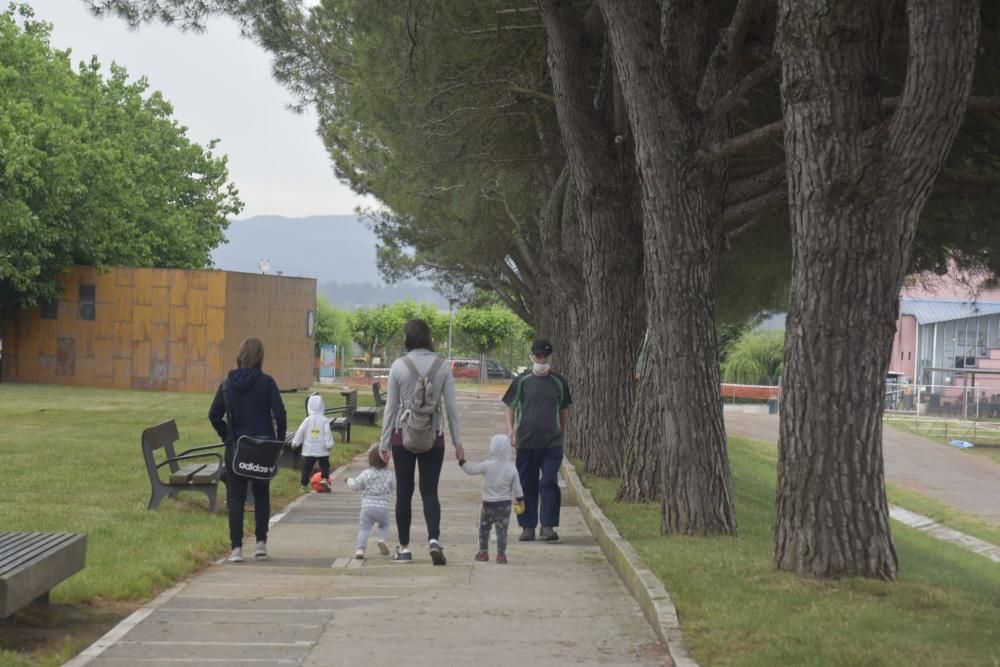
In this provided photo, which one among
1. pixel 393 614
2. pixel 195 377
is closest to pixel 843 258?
pixel 393 614

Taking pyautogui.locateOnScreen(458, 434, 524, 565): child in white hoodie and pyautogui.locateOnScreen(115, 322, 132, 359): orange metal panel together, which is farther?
pyautogui.locateOnScreen(115, 322, 132, 359): orange metal panel

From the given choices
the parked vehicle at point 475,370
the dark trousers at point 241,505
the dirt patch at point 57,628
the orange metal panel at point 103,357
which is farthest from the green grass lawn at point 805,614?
the parked vehicle at point 475,370

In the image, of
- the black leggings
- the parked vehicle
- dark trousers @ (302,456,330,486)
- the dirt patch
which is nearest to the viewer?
the dirt patch

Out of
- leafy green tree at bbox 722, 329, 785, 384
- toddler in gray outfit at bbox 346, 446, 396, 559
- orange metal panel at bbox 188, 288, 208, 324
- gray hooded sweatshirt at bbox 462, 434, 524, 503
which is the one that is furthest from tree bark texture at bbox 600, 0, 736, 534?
leafy green tree at bbox 722, 329, 785, 384

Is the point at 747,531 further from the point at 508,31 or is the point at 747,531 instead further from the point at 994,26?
the point at 508,31

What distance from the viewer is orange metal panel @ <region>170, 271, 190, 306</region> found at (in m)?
41.9

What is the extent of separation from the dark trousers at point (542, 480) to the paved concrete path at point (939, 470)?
51.2 ft

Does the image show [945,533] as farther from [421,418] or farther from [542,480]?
[421,418]

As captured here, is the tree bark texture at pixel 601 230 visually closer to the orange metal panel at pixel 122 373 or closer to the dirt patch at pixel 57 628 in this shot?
the dirt patch at pixel 57 628

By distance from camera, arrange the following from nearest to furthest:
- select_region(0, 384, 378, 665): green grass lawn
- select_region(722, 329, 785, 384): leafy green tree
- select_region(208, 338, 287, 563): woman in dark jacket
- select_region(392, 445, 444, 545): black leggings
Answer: select_region(0, 384, 378, 665): green grass lawn
select_region(392, 445, 444, 545): black leggings
select_region(208, 338, 287, 563): woman in dark jacket
select_region(722, 329, 785, 384): leafy green tree

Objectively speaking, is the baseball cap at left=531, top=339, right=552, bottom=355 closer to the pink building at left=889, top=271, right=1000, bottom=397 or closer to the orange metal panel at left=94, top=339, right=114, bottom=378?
the orange metal panel at left=94, top=339, right=114, bottom=378

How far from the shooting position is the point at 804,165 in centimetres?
905

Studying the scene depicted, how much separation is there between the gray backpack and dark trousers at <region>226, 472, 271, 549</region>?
1.29 metres

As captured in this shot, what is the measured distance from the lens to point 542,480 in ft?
40.7
